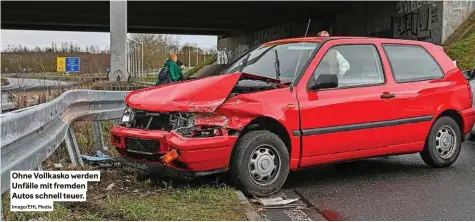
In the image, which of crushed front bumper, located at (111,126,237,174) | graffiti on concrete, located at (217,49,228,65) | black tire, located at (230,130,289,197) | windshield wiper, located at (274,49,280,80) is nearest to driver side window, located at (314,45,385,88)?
windshield wiper, located at (274,49,280,80)

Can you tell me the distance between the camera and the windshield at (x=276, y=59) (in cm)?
588

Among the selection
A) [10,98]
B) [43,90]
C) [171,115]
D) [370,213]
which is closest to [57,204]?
[171,115]

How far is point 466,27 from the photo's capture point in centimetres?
2644

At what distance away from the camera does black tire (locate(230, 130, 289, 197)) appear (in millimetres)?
5180

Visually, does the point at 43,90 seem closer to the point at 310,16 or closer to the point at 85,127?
the point at 85,127

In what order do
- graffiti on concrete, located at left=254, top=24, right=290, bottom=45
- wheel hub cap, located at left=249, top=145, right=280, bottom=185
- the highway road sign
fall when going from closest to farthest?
wheel hub cap, located at left=249, top=145, right=280, bottom=185, the highway road sign, graffiti on concrete, located at left=254, top=24, right=290, bottom=45

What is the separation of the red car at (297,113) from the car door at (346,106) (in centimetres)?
1

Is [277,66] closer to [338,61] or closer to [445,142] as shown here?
[338,61]

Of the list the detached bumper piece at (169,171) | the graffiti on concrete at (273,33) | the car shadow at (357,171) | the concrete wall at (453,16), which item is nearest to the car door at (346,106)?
the car shadow at (357,171)

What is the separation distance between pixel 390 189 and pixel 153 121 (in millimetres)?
2592

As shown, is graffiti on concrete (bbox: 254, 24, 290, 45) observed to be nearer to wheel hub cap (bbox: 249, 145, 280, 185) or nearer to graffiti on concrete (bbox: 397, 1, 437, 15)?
graffiti on concrete (bbox: 397, 1, 437, 15)

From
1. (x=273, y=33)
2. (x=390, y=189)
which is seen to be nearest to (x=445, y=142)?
(x=390, y=189)

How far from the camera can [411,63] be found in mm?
6648

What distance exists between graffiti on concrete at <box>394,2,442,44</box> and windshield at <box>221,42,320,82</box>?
22.3 meters
